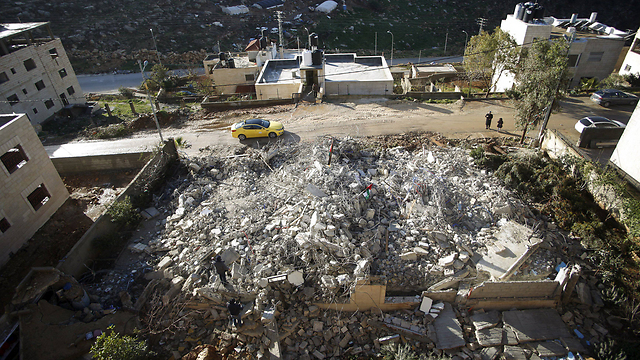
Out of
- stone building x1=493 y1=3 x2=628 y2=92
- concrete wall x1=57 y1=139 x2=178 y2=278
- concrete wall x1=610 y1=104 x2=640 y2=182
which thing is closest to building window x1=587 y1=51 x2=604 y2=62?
stone building x1=493 y1=3 x2=628 y2=92

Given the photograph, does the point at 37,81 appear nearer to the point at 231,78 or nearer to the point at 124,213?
the point at 231,78

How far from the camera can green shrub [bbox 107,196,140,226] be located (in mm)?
14807

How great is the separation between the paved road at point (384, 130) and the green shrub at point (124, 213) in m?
6.00

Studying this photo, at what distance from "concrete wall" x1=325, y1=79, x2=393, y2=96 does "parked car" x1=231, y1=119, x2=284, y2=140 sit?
8.58 meters

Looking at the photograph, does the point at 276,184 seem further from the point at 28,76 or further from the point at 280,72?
the point at 28,76

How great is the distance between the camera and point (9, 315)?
10.4 meters

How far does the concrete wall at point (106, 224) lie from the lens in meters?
13.0

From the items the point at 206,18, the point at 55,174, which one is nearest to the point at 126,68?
the point at 206,18

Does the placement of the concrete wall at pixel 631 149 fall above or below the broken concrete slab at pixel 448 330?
above

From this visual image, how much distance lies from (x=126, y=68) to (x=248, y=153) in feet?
124

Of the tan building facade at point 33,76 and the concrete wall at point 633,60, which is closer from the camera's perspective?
the tan building facade at point 33,76

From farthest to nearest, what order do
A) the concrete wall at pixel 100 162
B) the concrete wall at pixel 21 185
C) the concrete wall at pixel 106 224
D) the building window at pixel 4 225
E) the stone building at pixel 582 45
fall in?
the stone building at pixel 582 45 < the concrete wall at pixel 100 162 < the concrete wall at pixel 21 185 < the building window at pixel 4 225 < the concrete wall at pixel 106 224

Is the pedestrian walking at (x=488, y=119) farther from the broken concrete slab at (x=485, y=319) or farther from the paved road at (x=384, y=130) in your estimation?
the broken concrete slab at (x=485, y=319)

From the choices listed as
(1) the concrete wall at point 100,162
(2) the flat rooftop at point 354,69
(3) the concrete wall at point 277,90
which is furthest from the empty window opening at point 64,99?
(2) the flat rooftop at point 354,69
